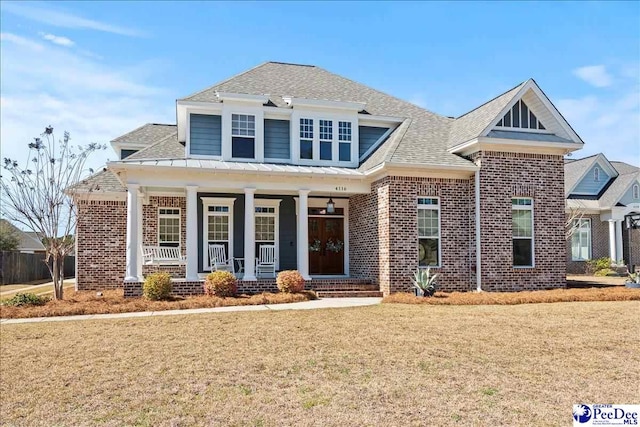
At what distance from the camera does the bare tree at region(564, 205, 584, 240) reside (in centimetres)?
2511

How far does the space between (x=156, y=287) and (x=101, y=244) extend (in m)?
5.78

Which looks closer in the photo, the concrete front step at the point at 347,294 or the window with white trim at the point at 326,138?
the concrete front step at the point at 347,294

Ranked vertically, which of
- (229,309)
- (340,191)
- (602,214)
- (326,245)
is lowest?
(229,309)

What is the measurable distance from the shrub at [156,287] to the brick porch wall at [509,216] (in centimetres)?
913

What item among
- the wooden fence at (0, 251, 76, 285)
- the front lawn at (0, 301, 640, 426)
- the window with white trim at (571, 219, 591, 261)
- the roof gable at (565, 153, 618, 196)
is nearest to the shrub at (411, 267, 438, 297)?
the front lawn at (0, 301, 640, 426)

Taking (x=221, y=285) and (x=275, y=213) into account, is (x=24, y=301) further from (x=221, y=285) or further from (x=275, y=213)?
(x=275, y=213)

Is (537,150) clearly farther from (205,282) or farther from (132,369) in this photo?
(132,369)

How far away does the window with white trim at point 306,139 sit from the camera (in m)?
18.0

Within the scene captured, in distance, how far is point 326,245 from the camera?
19.2m

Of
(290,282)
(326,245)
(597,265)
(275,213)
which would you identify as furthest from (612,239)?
(290,282)

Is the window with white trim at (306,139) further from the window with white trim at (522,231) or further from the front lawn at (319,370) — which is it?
the front lawn at (319,370)

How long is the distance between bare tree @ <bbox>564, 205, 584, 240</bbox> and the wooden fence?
26.0m

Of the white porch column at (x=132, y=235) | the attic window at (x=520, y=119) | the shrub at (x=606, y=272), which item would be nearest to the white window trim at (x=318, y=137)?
the attic window at (x=520, y=119)

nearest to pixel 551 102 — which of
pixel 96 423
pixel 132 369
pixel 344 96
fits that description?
pixel 344 96
